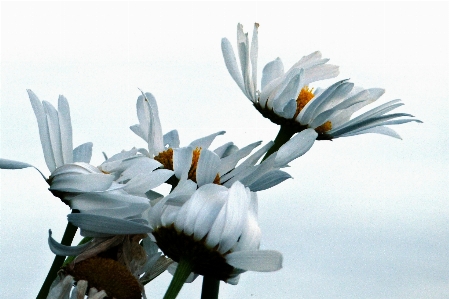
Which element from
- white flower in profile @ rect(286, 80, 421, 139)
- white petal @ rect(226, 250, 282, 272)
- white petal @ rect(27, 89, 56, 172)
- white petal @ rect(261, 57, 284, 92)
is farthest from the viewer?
white petal @ rect(261, 57, 284, 92)

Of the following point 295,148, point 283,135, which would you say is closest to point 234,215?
point 295,148

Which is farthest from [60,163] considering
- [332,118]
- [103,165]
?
[332,118]

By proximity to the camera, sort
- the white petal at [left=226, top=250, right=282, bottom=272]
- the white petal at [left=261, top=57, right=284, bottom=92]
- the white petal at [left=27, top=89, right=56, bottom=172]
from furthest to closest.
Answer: the white petal at [left=261, top=57, right=284, bottom=92], the white petal at [left=27, top=89, right=56, bottom=172], the white petal at [left=226, top=250, right=282, bottom=272]

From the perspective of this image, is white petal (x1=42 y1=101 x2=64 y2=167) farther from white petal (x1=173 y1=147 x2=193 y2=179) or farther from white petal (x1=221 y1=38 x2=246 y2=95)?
white petal (x1=221 y1=38 x2=246 y2=95)

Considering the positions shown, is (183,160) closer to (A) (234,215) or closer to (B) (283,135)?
(A) (234,215)

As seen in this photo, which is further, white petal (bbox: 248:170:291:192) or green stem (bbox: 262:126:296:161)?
green stem (bbox: 262:126:296:161)

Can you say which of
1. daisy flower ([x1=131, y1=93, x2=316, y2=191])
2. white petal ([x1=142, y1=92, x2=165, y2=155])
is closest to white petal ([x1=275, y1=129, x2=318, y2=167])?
daisy flower ([x1=131, y1=93, x2=316, y2=191])

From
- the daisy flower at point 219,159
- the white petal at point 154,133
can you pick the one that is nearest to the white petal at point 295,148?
the daisy flower at point 219,159
